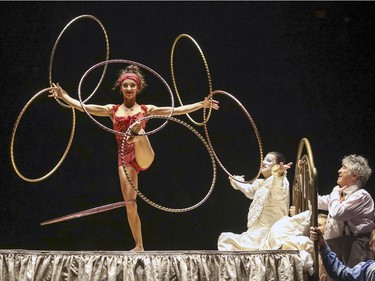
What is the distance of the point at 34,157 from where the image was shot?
7746 millimetres

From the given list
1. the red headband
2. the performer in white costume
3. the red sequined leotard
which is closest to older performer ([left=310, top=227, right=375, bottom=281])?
the performer in white costume

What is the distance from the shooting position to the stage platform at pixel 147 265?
5.92 metres

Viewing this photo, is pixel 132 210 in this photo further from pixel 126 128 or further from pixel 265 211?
pixel 265 211

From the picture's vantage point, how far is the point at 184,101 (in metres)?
7.82

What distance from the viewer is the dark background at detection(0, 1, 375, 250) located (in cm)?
773

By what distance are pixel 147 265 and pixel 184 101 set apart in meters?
2.18

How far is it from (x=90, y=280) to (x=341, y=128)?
2.77 m

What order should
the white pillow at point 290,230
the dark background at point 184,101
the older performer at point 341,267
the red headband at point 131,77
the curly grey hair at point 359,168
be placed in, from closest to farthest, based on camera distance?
the older performer at point 341,267 → the white pillow at point 290,230 → the curly grey hair at point 359,168 → the red headband at point 131,77 → the dark background at point 184,101

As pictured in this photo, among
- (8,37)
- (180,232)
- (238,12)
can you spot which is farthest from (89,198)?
(238,12)

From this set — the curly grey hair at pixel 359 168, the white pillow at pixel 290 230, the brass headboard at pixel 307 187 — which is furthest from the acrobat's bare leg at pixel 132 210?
the curly grey hair at pixel 359 168

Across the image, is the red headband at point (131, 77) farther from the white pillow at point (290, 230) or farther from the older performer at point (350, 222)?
the older performer at point (350, 222)

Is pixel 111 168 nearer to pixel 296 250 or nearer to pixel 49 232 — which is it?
pixel 49 232

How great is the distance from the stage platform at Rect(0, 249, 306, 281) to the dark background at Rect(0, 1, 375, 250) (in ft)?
5.68

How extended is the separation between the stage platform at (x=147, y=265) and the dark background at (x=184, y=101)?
1.73m
